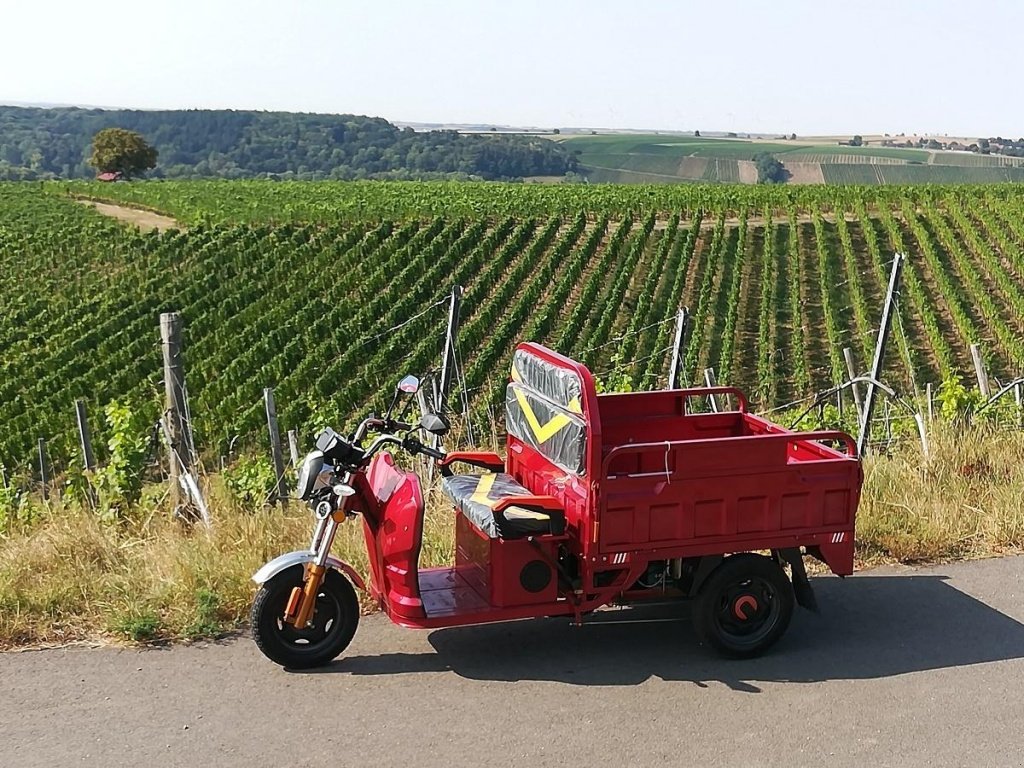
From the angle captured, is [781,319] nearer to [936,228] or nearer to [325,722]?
[936,228]

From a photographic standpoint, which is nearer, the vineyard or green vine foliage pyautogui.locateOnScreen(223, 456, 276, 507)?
green vine foliage pyautogui.locateOnScreen(223, 456, 276, 507)

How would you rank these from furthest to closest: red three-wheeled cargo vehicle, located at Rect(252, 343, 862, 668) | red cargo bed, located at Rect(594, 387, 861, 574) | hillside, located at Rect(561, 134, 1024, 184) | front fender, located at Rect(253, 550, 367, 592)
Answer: hillside, located at Rect(561, 134, 1024, 184) < red cargo bed, located at Rect(594, 387, 861, 574) < red three-wheeled cargo vehicle, located at Rect(252, 343, 862, 668) < front fender, located at Rect(253, 550, 367, 592)

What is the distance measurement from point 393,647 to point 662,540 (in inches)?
55.6

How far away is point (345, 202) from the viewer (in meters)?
49.8

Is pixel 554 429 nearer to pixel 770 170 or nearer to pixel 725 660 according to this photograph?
pixel 725 660

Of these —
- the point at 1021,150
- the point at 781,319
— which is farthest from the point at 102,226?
the point at 1021,150

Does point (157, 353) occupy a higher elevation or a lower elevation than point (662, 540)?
lower

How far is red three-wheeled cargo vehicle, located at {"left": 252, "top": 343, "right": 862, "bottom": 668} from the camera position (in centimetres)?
523

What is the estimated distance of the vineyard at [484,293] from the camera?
79.8 feet

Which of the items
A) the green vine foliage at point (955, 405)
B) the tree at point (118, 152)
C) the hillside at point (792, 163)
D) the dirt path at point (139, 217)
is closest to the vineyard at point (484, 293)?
the dirt path at point (139, 217)

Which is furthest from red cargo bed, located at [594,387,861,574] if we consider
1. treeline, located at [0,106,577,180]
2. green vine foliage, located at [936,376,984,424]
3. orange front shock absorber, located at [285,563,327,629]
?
treeline, located at [0,106,577,180]

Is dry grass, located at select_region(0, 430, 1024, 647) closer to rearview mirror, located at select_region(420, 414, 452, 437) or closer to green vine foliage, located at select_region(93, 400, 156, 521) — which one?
green vine foliage, located at select_region(93, 400, 156, 521)

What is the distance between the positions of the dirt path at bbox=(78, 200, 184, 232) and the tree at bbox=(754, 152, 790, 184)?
241 feet

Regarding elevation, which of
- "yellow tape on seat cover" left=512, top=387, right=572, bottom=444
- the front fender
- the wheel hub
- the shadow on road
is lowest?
the shadow on road
